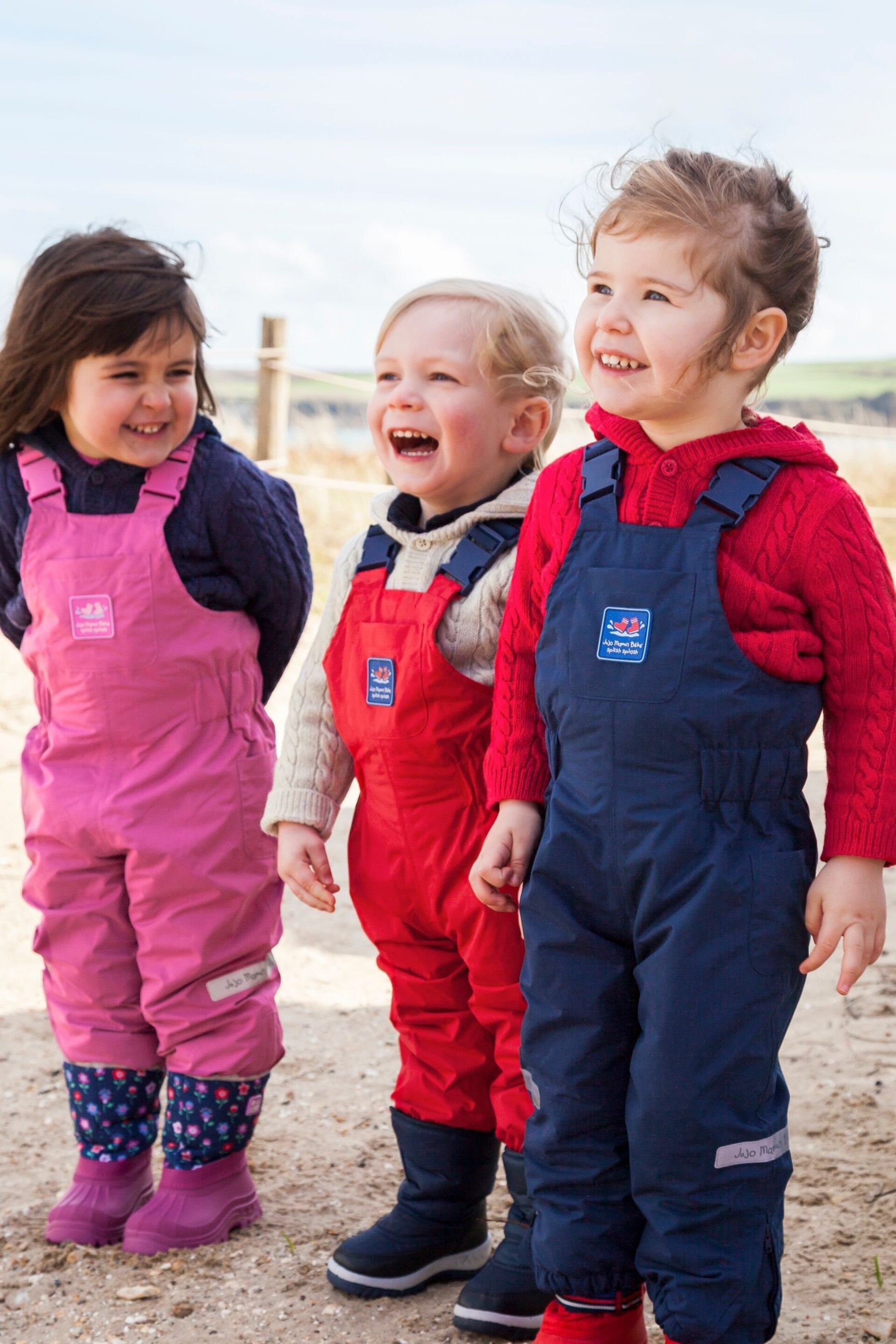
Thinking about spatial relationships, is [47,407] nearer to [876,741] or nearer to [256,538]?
[256,538]

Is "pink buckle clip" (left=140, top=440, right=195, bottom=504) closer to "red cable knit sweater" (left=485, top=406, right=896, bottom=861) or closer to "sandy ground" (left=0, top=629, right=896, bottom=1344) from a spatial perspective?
"red cable knit sweater" (left=485, top=406, right=896, bottom=861)

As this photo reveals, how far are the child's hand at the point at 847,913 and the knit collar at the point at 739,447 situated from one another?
500 mm

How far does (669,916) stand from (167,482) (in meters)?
1.19

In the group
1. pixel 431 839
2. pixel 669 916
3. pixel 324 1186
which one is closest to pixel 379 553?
pixel 431 839

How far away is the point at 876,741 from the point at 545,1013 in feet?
1.82

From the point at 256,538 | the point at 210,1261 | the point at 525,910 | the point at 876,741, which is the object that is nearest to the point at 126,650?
the point at 256,538

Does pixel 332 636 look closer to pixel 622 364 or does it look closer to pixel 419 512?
pixel 419 512

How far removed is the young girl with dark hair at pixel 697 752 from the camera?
1.68 m

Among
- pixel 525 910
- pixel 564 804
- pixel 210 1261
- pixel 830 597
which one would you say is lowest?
pixel 210 1261

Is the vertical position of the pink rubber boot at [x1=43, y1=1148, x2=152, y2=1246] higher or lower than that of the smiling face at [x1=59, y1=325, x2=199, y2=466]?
lower

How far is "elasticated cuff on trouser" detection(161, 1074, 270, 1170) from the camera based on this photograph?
7.98ft

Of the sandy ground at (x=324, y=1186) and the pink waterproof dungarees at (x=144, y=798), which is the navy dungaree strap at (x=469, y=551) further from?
the sandy ground at (x=324, y=1186)

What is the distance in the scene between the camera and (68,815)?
2.38 m

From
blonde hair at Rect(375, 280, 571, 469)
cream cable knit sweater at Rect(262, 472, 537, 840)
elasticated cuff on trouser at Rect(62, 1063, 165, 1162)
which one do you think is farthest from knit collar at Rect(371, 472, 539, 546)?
elasticated cuff on trouser at Rect(62, 1063, 165, 1162)
